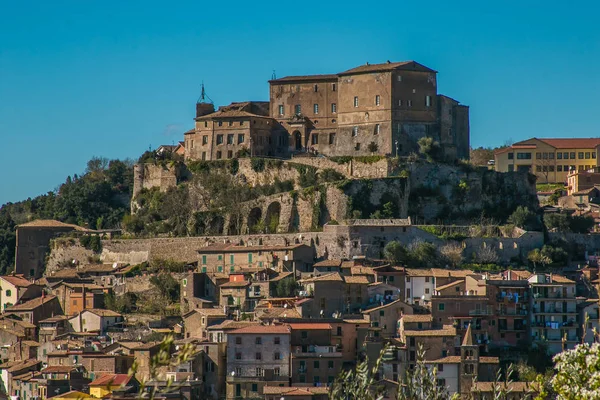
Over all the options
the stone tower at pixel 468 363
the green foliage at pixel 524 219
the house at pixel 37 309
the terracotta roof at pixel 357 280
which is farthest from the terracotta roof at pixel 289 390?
the house at pixel 37 309

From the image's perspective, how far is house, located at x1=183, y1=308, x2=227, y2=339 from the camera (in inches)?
2222

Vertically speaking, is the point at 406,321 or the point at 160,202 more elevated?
the point at 160,202

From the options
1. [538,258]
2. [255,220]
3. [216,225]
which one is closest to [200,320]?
[255,220]

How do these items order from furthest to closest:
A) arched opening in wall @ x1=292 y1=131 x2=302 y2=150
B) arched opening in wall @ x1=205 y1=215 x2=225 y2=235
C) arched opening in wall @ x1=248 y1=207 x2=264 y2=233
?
1. arched opening in wall @ x1=292 y1=131 x2=302 y2=150
2. arched opening in wall @ x1=205 y1=215 x2=225 y2=235
3. arched opening in wall @ x1=248 y1=207 x2=264 y2=233

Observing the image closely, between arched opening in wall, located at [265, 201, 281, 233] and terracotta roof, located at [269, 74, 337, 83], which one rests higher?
terracotta roof, located at [269, 74, 337, 83]

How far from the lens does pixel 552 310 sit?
187 ft

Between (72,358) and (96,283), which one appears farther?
(96,283)

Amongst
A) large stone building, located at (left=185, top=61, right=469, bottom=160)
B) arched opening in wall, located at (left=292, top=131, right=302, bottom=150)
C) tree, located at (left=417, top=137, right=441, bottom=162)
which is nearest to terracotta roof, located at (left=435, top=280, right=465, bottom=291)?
tree, located at (left=417, top=137, right=441, bottom=162)

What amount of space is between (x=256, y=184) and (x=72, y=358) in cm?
1862

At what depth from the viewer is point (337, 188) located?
2579 inches

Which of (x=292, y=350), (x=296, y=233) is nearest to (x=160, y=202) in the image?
(x=296, y=233)

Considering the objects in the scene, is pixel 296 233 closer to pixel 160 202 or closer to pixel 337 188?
pixel 337 188

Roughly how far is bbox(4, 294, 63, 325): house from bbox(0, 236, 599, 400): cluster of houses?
7cm

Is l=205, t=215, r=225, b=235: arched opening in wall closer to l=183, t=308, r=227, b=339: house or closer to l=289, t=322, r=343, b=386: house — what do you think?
l=183, t=308, r=227, b=339: house
